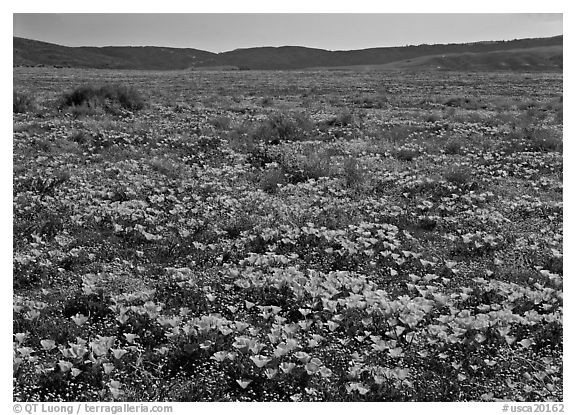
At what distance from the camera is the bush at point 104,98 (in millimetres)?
20277

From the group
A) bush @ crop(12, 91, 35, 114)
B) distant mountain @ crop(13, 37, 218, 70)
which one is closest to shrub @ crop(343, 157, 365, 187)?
bush @ crop(12, 91, 35, 114)

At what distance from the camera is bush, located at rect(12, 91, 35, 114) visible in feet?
59.7

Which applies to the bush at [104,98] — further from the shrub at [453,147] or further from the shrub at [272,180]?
the shrub at [453,147]

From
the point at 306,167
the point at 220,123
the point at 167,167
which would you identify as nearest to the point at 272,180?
the point at 306,167

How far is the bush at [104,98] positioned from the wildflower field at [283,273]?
7612mm

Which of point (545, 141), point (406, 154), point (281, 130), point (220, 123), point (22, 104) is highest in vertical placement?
point (22, 104)

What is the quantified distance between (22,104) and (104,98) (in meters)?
3.16

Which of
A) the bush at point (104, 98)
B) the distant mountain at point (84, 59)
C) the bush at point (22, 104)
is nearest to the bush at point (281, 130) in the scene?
the bush at point (104, 98)

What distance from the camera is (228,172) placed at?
10844mm

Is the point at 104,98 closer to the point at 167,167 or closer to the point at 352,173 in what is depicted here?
the point at 167,167

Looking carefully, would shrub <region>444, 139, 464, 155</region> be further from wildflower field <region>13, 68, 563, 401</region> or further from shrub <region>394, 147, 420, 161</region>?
shrub <region>394, 147, 420, 161</region>

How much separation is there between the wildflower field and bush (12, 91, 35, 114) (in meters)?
6.13

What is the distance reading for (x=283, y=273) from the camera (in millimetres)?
6121
